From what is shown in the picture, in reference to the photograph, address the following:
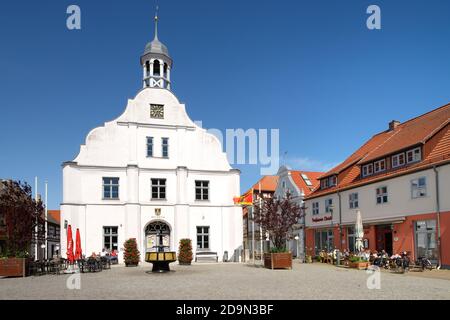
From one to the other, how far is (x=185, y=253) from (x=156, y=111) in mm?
11078

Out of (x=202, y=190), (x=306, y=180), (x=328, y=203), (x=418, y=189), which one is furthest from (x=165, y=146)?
(x=418, y=189)

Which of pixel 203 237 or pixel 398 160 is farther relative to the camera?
pixel 203 237

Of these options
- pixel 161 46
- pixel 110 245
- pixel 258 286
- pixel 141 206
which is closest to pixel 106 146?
pixel 141 206

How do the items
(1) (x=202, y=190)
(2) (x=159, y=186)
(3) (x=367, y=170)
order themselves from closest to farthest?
(3) (x=367, y=170) < (2) (x=159, y=186) < (1) (x=202, y=190)

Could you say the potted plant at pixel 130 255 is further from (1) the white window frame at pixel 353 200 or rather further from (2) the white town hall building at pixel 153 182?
(1) the white window frame at pixel 353 200

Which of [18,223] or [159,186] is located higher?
[159,186]

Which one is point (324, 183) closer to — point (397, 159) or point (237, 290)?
point (397, 159)

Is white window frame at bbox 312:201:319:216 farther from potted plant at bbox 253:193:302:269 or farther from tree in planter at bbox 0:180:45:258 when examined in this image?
tree in planter at bbox 0:180:45:258

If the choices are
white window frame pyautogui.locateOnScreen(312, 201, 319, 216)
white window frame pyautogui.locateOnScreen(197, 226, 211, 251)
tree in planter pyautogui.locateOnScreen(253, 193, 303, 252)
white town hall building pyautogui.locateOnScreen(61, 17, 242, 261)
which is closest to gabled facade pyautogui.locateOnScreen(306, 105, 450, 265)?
white window frame pyautogui.locateOnScreen(312, 201, 319, 216)

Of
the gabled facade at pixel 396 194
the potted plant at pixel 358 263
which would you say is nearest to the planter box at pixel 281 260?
the potted plant at pixel 358 263

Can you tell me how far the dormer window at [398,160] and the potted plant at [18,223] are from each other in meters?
21.5

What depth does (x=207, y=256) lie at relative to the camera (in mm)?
33344

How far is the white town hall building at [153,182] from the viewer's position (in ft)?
103
